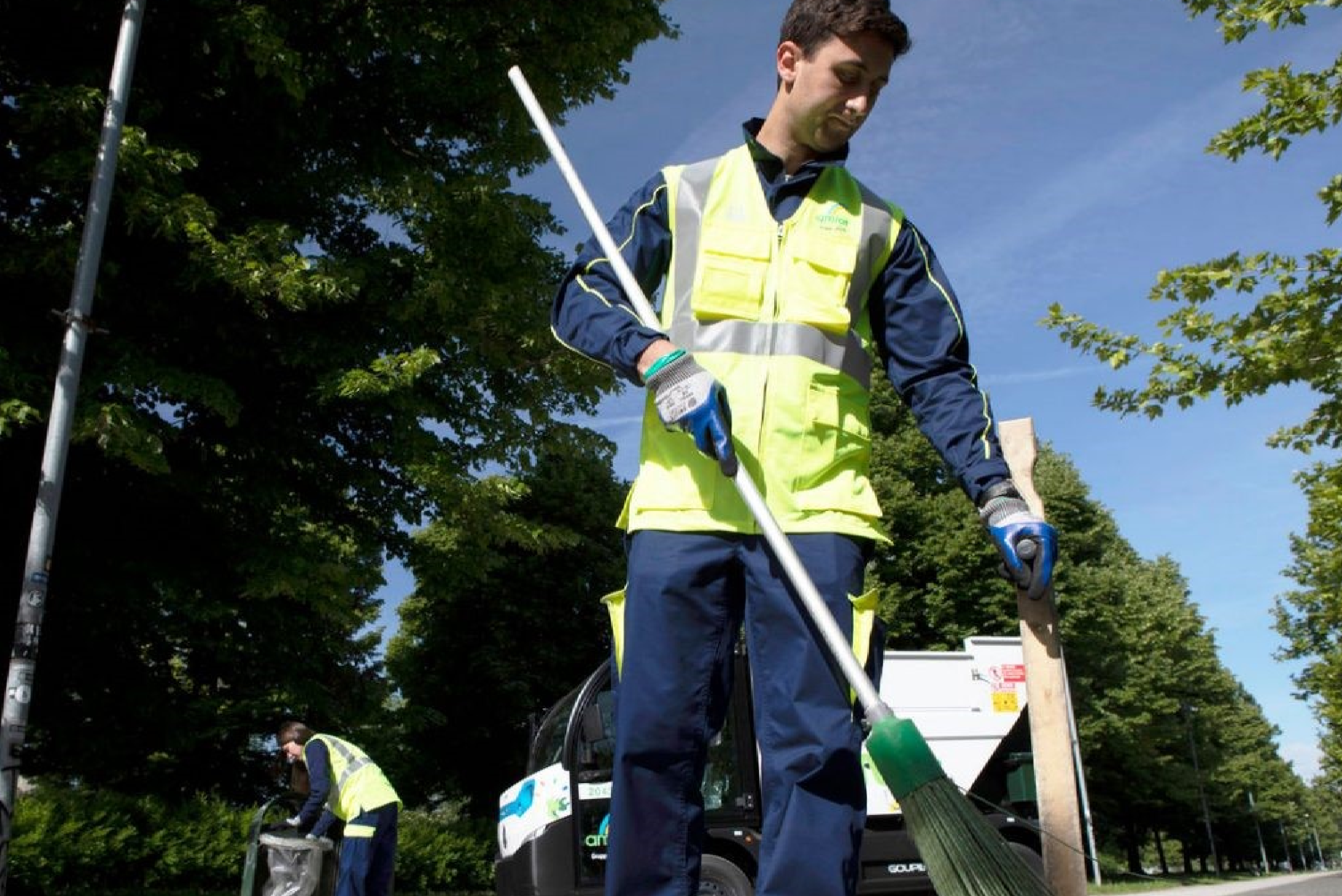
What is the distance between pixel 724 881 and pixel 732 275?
7.48 meters

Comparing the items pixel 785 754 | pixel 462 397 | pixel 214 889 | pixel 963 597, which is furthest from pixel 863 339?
pixel 963 597

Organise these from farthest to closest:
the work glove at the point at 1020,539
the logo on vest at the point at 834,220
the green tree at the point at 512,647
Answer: the green tree at the point at 512,647 < the logo on vest at the point at 834,220 < the work glove at the point at 1020,539

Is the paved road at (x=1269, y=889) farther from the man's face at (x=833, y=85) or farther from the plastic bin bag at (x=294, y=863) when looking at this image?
the man's face at (x=833, y=85)

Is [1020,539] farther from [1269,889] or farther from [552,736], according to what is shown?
[1269,889]

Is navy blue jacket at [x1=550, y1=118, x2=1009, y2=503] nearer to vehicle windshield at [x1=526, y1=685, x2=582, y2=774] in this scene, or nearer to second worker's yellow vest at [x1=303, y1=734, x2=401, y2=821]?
second worker's yellow vest at [x1=303, y1=734, x2=401, y2=821]

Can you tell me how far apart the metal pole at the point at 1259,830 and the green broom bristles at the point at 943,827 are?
170 ft

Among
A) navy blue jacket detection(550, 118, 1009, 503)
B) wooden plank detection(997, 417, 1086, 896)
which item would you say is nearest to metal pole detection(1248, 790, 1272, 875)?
wooden plank detection(997, 417, 1086, 896)

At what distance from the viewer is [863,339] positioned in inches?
103

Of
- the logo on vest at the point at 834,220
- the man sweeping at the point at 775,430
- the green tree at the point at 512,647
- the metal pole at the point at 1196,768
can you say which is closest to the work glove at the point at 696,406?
the man sweeping at the point at 775,430

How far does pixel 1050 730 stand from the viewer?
9.17ft

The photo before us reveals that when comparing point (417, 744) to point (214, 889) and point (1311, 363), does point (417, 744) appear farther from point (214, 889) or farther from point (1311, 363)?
point (1311, 363)

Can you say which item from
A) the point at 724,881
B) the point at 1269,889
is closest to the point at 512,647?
the point at 1269,889

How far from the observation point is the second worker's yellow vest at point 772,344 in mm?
2328

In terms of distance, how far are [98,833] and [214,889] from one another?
2.32 metres
